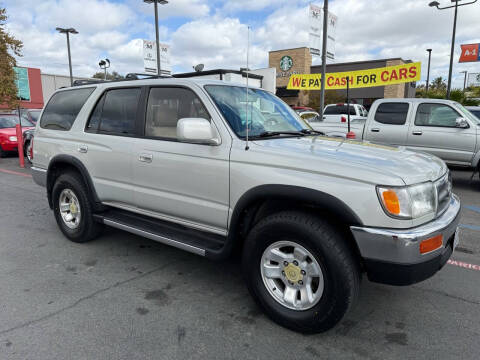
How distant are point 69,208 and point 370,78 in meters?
13.8

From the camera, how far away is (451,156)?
744 centimetres

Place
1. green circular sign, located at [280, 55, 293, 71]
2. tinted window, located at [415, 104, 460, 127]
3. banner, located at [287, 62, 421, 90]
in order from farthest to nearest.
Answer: green circular sign, located at [280, 55, 293, 71] < banner, located at [287, 62, 421, 90] < tinted window, located at [415, 104, 460, 127]

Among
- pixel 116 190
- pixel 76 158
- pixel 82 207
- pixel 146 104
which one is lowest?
pixel 82 207

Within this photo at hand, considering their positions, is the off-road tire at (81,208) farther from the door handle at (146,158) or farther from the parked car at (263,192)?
the door handle at (146,158)

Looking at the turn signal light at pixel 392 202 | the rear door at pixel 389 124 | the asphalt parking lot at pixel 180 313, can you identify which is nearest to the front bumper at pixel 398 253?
the turn signal light at pixel 392 202

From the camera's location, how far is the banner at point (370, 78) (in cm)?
1425

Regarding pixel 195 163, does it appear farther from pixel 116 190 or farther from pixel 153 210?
pixel 116 190

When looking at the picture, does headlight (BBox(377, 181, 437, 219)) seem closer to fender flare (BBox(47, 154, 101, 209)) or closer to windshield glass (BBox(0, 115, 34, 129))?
fender flare (BBox(47, 154, 101, 209))

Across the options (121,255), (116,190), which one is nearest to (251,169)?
(116,190)

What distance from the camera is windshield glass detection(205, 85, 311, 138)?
3.10 meters

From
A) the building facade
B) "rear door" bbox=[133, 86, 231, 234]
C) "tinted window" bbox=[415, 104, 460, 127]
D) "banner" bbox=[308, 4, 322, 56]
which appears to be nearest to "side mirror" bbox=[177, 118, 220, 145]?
"rear door" bbox=[133, 86, 231, 234]

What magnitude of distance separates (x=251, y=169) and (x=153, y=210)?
1265mm

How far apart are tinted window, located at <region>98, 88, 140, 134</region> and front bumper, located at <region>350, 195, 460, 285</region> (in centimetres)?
245

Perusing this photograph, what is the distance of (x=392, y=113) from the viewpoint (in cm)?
810
